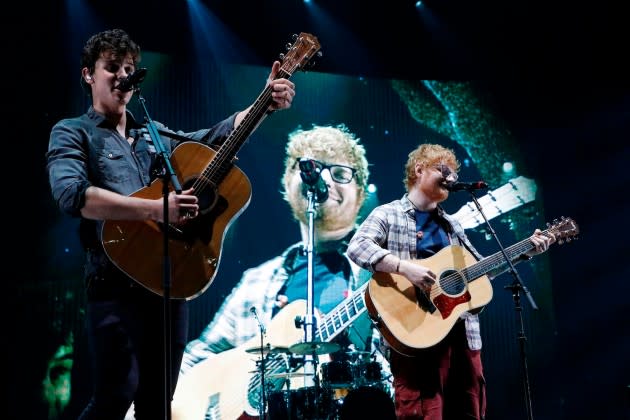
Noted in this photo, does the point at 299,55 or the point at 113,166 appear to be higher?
the point at 299,55

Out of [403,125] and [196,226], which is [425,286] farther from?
[403,125]

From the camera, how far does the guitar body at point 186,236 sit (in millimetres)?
2502

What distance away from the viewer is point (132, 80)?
2.59 m

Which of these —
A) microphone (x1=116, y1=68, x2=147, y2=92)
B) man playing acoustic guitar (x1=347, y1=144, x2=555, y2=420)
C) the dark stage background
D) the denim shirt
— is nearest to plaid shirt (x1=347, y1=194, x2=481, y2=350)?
man playing acoustic guitar (x1=347, y1=144, x2=555, y2=420)

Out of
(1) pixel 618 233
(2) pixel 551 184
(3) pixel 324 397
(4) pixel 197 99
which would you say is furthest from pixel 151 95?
(1) pixel 618 233

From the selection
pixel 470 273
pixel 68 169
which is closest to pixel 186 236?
pixel 68 169

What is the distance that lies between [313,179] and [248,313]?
148cm

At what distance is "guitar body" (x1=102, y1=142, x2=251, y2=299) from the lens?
8.21 feet

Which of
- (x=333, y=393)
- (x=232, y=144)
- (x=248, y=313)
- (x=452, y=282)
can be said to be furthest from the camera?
(x=248, y=313)

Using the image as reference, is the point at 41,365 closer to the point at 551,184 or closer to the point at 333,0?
the point at 333,0

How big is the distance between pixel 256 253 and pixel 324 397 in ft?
5.72

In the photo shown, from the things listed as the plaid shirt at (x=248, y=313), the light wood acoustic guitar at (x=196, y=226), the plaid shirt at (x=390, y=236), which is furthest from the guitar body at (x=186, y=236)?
the plaid shirt at (x=248, y=313)

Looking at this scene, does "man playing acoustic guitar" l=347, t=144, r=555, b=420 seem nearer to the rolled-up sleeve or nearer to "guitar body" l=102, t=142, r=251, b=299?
"guitar body" l=102, t=142, r=251, b=299

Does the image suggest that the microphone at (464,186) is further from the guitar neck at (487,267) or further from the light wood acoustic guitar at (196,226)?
the light wood acoustic guitar at (196,226)
